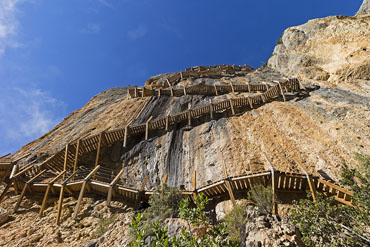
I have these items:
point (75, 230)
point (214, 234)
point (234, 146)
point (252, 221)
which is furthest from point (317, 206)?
point (75, 230)

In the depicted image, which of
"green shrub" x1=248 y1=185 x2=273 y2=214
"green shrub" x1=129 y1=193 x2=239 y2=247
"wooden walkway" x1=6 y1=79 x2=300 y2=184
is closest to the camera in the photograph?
"green shrub" x1=129 y1=193 x2=239 y2=247

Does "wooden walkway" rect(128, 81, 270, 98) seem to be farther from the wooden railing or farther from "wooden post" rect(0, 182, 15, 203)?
"wooden post" rect(0, 182, 15, 203)

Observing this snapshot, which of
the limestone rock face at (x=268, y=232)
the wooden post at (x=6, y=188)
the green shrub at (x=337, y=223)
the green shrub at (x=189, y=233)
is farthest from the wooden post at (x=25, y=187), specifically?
the green shrub at (x=337, y=223)

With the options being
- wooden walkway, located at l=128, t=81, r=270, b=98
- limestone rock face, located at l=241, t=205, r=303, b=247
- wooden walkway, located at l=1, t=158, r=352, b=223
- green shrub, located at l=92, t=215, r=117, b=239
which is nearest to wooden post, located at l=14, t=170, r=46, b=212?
wooden walkway, located at l=1, t=158, r=352, b=223

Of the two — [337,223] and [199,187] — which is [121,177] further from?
[337,223]

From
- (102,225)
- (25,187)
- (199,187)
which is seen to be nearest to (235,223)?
(199,187)

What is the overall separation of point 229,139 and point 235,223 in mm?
7387

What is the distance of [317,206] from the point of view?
6.53 meters

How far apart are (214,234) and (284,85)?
17260 mm

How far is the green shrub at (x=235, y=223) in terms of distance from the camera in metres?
6.92

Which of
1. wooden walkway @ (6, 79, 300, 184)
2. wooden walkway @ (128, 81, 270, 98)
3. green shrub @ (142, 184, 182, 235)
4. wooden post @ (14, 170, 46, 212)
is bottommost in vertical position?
green shrub @ (142, 184, 182, 235)

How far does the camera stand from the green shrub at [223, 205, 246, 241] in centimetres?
692

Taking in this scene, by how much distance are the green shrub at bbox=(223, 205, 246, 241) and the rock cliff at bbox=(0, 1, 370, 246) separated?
10.7 ft

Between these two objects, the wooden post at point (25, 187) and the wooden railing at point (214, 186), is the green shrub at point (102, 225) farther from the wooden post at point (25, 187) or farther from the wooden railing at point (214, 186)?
the wooden post at point (25, 187)
